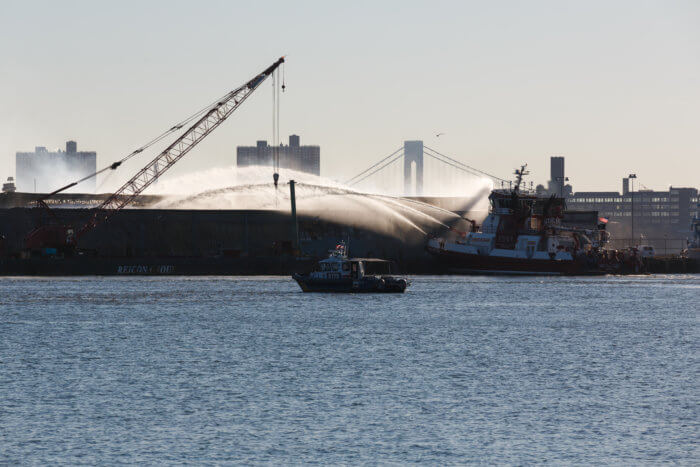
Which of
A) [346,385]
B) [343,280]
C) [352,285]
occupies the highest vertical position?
[343,280]

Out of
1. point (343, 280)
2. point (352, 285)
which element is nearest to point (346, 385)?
point (343, 280)

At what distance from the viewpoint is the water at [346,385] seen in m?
47.6

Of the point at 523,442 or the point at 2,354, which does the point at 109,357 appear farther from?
the point at 523,442

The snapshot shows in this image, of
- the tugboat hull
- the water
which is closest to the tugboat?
the tugboat hull

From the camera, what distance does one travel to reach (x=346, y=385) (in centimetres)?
6500

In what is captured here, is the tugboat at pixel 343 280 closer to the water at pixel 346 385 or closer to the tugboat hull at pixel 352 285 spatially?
the tugboat hull at pixel 352 285

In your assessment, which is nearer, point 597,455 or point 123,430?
point 597,455

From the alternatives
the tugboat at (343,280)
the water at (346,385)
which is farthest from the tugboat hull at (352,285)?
the water at (346,385)

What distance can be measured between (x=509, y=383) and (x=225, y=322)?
4877 centimetres

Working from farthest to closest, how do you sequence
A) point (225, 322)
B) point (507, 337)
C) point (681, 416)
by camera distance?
point (225, 322) → point (507, 337) → point (681, 416)

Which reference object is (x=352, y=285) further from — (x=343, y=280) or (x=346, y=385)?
(x=346, y=385)

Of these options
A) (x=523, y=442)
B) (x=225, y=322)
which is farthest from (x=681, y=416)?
(x=225, y=322)

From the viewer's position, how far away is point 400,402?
58.9 meters

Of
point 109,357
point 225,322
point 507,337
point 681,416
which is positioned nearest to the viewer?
point 681,416
